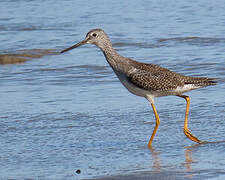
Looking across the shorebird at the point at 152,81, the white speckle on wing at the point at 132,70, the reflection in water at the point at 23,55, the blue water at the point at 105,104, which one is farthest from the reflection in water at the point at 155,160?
the reflection in water at the point at 23,55

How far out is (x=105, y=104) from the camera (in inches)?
348

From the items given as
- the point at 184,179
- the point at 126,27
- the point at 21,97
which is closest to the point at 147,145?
the point at 184,179

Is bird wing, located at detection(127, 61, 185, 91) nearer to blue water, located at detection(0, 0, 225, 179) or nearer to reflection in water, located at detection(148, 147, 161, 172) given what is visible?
blue water, located at detection(0, 0, 225, 179)

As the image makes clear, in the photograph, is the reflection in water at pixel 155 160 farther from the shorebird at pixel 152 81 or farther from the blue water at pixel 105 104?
the shorebird at pixel 152 81

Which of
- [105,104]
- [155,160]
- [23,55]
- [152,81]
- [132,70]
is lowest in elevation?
[23,55]

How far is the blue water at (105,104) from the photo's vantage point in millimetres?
6438

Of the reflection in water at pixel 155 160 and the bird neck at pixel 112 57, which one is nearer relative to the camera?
the reflection in water at pixel 155 160

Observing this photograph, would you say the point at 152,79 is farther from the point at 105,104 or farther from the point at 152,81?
the point at 105,104

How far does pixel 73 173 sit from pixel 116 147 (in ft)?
3.50

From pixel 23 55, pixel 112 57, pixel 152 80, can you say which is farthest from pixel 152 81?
pixel 23 55

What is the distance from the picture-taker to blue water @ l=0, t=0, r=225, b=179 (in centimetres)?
644

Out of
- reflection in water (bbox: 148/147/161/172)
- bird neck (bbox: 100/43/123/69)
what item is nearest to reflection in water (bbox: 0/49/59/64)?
bird neck (bbox: 100/43/123/69)

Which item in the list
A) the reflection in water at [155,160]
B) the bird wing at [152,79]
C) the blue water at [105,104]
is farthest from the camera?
the bird wing at [152,79]

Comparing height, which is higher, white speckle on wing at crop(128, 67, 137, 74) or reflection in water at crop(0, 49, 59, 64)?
white speckle on wing at crop(128, 67, 137, 74)
